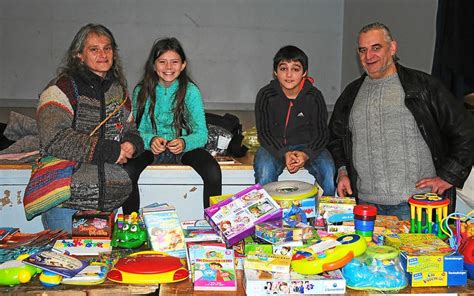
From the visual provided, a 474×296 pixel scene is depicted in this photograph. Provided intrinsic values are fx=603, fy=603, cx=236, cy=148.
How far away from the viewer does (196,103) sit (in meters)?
3.42

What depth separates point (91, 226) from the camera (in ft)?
7.13

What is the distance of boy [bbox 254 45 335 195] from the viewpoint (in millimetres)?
3334

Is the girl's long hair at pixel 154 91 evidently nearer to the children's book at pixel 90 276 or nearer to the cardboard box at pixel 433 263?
the children's book at pixel 90 276

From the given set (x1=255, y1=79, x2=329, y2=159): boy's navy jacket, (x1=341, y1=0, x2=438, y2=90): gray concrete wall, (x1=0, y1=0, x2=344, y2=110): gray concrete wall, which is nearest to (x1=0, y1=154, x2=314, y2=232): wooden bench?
(x1=255, y1=79, x2=329, y2=159): boy's navy jacket

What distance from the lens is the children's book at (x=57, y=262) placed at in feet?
5.81

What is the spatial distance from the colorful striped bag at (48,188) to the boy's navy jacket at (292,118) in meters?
1.17

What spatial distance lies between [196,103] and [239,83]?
6.21 meters

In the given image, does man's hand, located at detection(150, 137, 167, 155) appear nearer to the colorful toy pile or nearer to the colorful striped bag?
the colorful striped bag

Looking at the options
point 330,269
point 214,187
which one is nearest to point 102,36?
point 214,187

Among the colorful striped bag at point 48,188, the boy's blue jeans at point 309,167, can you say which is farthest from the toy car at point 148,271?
the boy's blue jeans at point 309,167

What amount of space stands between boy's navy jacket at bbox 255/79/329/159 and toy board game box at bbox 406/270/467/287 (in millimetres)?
1660

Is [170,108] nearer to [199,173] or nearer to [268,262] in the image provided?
[199,173]

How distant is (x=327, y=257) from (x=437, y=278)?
0.35m

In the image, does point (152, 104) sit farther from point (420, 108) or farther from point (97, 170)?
point (420, 108)
